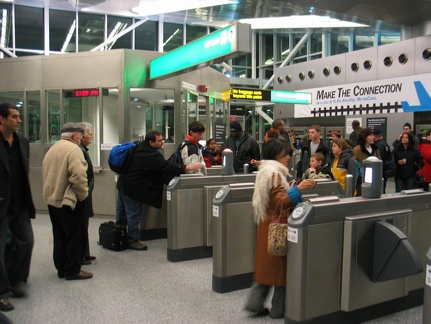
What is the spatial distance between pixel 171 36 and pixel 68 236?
49.3 feet

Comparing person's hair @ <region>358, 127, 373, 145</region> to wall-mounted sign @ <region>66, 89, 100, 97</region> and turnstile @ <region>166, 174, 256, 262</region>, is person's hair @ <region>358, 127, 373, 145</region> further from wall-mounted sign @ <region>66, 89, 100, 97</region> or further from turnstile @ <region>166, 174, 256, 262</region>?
wall-mounted sign @ <region>66, 89, 100, 97</region>

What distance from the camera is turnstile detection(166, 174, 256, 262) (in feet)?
16.5

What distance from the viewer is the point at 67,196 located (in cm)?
421

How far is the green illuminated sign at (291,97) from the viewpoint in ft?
41.4

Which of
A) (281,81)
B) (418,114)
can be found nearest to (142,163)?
(418,114)

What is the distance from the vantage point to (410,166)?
7488mm

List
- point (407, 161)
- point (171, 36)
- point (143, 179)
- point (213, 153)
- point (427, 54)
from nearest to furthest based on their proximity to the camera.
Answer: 1. point (143, 179)
2. point (407, 161)
3. point (213, 153)
4. point (427, 54)
5. point (171, 36)

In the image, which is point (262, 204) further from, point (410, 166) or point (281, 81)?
point (281, 81)

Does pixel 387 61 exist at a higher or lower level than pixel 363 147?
higher

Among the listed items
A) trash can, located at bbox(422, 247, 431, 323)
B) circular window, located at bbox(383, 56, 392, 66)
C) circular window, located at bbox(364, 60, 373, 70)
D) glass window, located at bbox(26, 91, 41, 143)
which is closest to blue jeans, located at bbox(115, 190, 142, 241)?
glass window, located at bbox(26, 91, 41, 143)

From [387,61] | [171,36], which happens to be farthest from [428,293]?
[171,36]

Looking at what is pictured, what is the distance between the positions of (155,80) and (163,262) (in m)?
3.90

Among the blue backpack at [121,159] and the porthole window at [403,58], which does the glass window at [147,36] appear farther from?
the blue backpack at [121,159]

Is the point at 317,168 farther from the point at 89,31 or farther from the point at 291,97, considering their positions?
the point at 89,31
